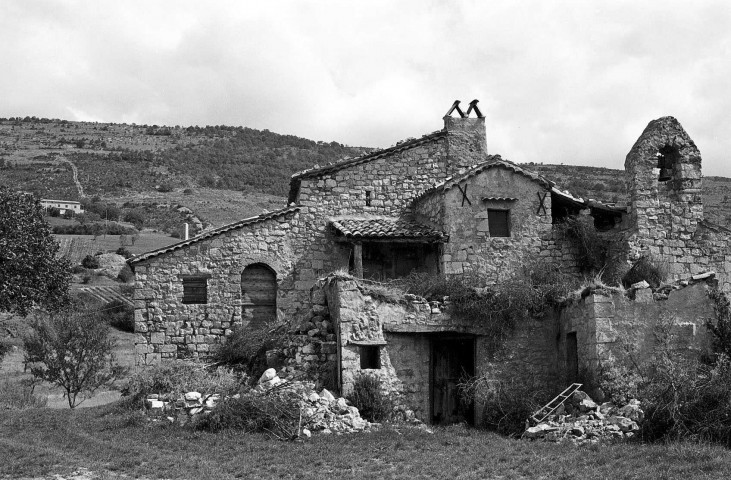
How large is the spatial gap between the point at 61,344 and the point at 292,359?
405 inches

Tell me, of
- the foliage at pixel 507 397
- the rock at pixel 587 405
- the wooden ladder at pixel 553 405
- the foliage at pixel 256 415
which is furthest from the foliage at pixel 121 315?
the rock at pixel 587 405

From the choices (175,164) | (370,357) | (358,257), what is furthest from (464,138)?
(175,164)

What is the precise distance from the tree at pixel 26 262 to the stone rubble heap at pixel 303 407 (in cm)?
1441

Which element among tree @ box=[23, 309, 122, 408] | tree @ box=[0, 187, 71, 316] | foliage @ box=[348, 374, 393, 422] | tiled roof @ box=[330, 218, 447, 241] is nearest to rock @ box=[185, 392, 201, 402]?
foliage @ box=[348, 374, 393, 422]

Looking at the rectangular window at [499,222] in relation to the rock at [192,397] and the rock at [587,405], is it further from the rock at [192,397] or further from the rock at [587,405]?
the rock at [192,397]

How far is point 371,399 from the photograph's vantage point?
63.2ft

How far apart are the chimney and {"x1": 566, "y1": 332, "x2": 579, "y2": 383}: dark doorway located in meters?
9.87

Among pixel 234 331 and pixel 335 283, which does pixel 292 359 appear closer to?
pixel 335 283

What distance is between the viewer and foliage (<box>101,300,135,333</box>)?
1676 inches

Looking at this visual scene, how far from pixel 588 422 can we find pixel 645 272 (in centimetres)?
913

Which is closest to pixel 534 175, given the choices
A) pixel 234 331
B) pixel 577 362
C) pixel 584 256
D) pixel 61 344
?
pixel 584 256

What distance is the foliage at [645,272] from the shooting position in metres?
24.7

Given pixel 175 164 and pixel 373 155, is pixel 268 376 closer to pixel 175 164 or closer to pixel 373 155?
pixel 373 155

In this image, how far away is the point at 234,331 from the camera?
84.9ft
